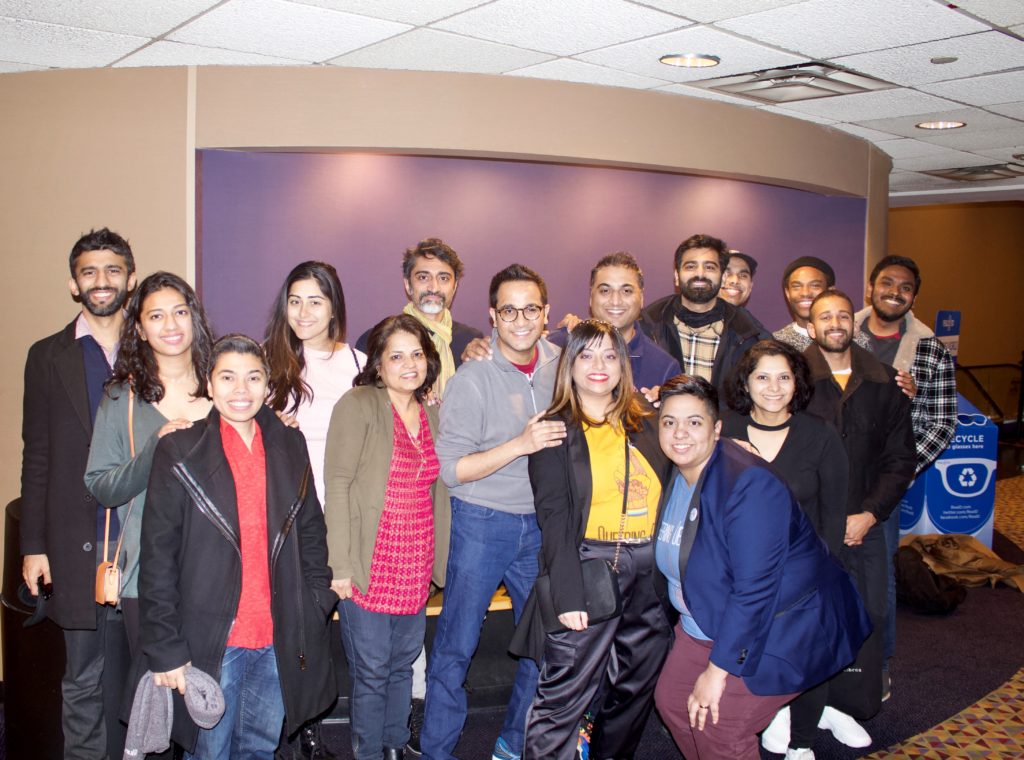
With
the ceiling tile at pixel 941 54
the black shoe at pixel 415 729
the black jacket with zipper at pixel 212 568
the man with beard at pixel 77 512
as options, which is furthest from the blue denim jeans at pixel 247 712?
the ceiling tile at pixel 941 54

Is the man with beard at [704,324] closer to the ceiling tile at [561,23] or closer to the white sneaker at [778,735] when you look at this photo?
the ceiling tile at [561,23]

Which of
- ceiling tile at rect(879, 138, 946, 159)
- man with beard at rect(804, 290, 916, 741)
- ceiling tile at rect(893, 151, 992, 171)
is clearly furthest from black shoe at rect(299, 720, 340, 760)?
ceiling tile at rect(893, 151, 992, 171)

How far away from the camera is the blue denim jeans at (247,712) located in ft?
8.63

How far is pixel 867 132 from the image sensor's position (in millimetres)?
6406

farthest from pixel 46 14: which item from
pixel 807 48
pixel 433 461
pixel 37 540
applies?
pixel 807 48

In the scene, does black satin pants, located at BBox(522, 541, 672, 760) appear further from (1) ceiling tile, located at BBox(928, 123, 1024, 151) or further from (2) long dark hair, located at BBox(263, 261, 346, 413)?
(1) ceiling tile, located at BBox(928, 123, 1024, 151)

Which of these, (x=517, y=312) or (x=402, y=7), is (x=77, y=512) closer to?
(x=517, y=312)

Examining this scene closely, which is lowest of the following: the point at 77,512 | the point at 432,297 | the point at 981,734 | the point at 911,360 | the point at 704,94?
the point at 981,734

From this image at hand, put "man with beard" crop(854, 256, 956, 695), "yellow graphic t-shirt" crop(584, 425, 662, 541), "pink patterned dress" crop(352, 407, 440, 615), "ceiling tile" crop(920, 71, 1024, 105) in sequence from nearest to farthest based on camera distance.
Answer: "yellow graphic t-shirt" crop(584, 425, 662, 541)
"pink patterned dress" crop(352, 407, 440, 615)
"man with beard" crop(854, 256, 956, 695)
"ceiling tile" crop(920, 71, 1024, 105)

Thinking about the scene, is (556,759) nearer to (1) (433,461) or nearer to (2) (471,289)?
(1) (433,461)

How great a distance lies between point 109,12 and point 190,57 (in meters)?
0.79

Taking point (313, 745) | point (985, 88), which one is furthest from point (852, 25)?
point (313, 745)

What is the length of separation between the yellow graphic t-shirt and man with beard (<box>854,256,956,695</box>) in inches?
65.3

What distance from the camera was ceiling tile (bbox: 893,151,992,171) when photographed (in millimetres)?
7457
